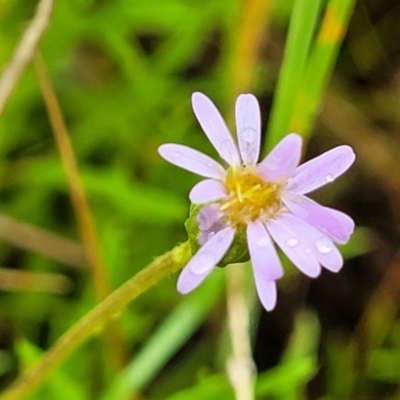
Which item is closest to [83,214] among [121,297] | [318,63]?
[318,63]

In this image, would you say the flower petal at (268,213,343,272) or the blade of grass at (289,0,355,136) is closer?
the flower petal at (268,213,343,272)

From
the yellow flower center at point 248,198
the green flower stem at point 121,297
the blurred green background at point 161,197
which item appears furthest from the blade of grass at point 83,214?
the yellow flower center at point 248,198

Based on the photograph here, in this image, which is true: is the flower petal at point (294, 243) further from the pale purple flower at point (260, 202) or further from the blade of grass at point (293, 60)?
the blade of grass at point (293, 60)

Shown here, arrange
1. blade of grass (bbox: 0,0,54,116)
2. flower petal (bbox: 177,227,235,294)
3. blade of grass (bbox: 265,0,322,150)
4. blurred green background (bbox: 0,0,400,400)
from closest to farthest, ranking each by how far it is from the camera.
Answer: flower petal (bbox: 177,227,235,294) < blade of grass (bbox: 265,0,322,150) < blade of grass (bbox: 0,0,54,116) < blurred green background (bbox: 0,0,400,400)

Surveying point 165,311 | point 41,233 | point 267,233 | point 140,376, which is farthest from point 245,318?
point 267,233

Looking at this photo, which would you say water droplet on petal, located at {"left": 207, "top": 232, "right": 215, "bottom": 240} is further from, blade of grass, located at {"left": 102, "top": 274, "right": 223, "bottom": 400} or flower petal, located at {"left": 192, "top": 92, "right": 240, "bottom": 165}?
blade of grass, located at {"left": 102, "top": 274, "right": 223, "bottom": 400}

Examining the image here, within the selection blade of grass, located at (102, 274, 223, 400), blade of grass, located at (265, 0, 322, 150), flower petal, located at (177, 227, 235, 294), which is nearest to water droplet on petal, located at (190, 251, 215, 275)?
flower petal, located at (177, 227, 235, 294)
